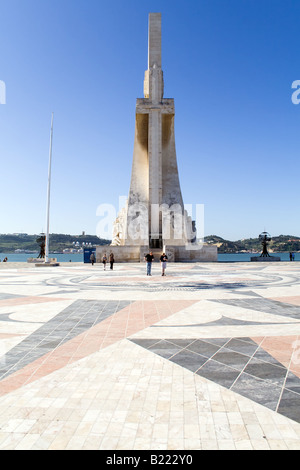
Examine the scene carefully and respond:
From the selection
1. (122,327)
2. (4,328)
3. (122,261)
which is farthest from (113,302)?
(122,261)

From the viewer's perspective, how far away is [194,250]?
102ft

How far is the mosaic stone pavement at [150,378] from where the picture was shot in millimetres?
2762

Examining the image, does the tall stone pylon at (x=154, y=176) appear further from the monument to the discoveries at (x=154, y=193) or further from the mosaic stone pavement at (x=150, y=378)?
the mosaic stone pavement at (x=150, y=378)

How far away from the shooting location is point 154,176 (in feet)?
111

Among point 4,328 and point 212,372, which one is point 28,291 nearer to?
point 4,328

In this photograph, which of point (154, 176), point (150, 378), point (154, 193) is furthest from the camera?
point (154, 176)

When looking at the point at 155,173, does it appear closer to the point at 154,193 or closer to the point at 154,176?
the point at 154,176

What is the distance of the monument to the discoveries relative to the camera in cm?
3133

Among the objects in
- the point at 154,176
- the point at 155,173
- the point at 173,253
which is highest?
the point at 155,173

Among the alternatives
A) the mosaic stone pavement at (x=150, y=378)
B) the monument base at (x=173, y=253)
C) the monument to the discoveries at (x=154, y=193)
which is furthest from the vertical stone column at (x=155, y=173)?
the mosaic stone pavement at (x=150, y=378)

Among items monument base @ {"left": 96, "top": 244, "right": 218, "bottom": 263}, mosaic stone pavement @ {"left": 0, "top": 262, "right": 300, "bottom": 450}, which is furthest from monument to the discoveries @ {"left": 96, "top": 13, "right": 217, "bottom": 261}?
mosaic stone pavement @ {"left": 0, "top": 262, "right": 300, "bottom": 450}

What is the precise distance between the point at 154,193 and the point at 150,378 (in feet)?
100

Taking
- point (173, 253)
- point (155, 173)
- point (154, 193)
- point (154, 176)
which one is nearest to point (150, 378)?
point (173, 253)

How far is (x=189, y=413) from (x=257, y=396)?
0.87 meters
